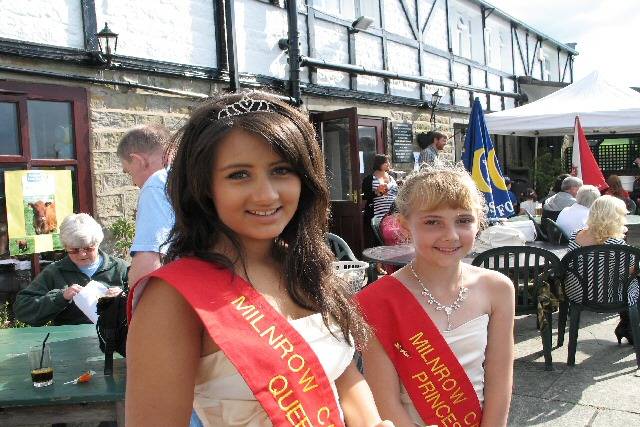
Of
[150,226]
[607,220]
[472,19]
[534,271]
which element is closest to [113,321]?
[150,226]

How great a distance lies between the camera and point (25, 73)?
471 centimetres

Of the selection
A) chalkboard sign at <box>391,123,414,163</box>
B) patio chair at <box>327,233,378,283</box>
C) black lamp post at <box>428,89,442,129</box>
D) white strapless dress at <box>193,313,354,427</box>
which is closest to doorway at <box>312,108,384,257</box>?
chalkboard sign at <box>391,123,414,163</box>

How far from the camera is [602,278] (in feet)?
13.2

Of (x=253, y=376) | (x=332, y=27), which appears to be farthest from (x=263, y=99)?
(x=332, y=27)

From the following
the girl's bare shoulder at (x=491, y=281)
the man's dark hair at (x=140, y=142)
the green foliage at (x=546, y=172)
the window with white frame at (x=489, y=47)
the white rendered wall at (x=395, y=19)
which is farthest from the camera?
the green foliage at (x=546, y=172)

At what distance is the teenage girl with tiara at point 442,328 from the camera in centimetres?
177

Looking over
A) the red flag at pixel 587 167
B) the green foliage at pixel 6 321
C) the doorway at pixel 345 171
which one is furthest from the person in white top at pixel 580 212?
the green foliage at pixel 6 321

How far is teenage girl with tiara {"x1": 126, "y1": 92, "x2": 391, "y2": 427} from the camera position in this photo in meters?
1.05

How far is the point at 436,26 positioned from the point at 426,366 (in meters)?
10.1

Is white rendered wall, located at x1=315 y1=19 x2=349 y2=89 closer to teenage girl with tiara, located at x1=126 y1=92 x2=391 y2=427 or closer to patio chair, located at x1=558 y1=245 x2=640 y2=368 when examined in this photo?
patio chair, located at x1=558 y1=245 x2=640 y2=368

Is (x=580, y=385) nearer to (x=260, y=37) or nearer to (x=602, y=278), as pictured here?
(x=602, y=278)

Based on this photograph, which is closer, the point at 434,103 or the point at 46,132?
the point at 46,132

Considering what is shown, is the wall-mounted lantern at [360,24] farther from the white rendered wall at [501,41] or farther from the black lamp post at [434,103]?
the white rendered wall at [501,41]

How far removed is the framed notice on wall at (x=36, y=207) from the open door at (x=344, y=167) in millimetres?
3327
